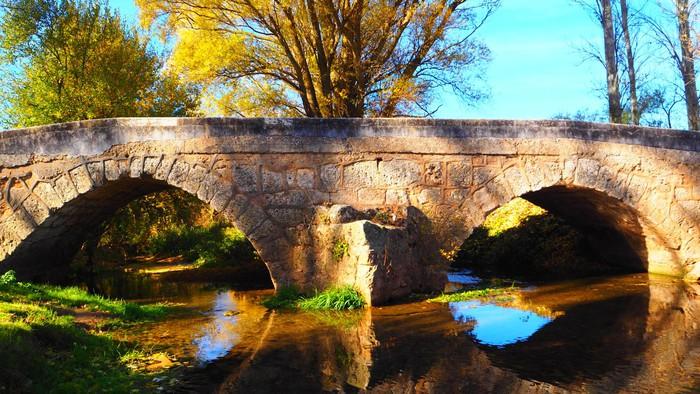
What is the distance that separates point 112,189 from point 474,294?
5.09m

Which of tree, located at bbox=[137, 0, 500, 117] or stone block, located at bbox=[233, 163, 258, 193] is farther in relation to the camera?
tree, located at bbox=[137, 0, 500, 117]

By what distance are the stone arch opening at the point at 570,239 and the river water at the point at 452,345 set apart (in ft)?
4.72

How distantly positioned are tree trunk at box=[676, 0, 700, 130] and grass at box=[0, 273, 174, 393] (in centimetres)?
1590

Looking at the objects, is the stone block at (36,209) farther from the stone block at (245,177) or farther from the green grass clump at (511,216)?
the green grass clump at (511,216)

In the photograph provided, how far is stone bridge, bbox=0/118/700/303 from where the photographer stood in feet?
25.1

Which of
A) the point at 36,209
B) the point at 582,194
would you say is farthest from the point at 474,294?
the point at 36,209

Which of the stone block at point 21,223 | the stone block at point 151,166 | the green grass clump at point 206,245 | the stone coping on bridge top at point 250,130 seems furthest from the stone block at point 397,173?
the green grass clump at point 206,245

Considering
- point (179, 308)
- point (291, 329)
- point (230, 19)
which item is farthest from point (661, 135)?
point (230, 19)

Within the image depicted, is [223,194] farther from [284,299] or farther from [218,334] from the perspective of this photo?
[218,334]

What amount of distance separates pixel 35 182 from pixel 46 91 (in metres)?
5.70

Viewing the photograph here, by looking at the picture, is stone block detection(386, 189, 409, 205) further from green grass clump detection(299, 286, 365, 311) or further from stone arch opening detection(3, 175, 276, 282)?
stone arch opening detection(3, 175, 276, 282)

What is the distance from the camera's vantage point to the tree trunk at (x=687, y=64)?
16.3 metres

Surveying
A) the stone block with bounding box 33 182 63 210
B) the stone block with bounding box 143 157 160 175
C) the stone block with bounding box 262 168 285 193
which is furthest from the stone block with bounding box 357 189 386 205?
the stone block with bounding box 33 182 63 210

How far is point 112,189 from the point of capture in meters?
8.39
